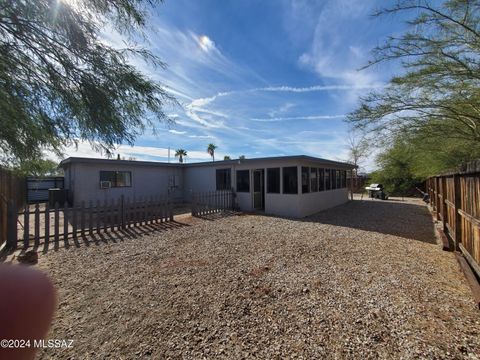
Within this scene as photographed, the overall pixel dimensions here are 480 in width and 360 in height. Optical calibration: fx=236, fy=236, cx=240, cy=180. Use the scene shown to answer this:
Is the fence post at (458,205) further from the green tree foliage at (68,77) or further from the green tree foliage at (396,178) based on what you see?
the green tree foliage at (396,178)

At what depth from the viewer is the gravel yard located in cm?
224

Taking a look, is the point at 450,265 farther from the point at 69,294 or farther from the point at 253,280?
the point at 69,294

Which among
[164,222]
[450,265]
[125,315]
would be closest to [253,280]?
[125,315]

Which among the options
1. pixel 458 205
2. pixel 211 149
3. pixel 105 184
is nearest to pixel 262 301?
pixel 458 205

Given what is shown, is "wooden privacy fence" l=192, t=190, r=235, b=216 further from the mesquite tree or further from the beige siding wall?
the mesquite tree

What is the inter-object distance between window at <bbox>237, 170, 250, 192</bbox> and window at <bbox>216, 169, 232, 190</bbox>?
1.98 ft

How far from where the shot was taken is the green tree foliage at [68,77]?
2.49m

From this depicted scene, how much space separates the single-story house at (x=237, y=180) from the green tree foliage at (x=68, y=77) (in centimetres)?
637

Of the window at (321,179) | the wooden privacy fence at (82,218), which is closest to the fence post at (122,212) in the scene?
the wooden privacy fence at (82,218)

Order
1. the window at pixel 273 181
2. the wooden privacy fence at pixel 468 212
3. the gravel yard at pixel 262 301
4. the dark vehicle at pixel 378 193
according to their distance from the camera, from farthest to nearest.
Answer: the dark vehicle at pixel 378 193 → the window at pixel 273 181 → the wooden privacy fence at pixel 468 212 → the gravel yard at pixel 262 301

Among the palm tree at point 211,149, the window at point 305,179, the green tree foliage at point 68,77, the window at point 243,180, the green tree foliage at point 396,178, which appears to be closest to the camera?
the green tree foliage at point 68,77

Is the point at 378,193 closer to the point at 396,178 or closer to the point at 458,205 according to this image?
the point at 396,178

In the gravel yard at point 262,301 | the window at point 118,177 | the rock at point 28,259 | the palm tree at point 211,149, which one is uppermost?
the palm tree at point 211,149

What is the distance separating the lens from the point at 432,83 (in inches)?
161
